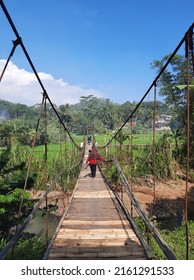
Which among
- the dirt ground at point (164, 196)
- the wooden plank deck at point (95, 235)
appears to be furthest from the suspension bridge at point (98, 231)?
the dirt ground at point (164, 196)

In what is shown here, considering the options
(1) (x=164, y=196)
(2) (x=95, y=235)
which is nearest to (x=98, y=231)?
(2) (x=95, y=235)

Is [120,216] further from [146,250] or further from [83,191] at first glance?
[83,191]

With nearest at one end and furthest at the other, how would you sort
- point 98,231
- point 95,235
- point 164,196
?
1. point 95,235
2. point 98,231
3. point 164,196

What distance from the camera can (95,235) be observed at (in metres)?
3.12

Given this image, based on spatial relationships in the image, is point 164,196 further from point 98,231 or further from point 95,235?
point 95,235

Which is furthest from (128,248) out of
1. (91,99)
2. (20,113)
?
(91,99)

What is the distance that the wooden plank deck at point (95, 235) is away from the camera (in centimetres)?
258

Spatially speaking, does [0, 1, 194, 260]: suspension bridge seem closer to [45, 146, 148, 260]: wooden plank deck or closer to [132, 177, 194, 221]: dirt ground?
[45, 146, 148, 260]: wooden plank deck

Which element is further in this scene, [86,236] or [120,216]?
[120,216]

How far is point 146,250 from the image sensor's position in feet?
8.55

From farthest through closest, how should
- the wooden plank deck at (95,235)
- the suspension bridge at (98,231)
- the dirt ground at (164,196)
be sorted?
the dirt ground at (164,196)
the wooden plank deck at (95,235)
the suspension bridge at (98,231)

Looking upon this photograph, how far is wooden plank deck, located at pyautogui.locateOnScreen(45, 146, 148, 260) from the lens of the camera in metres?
2.58

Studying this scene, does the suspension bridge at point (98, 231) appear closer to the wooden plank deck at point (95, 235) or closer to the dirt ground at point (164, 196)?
the wooden plank deck at point (95, 235)
